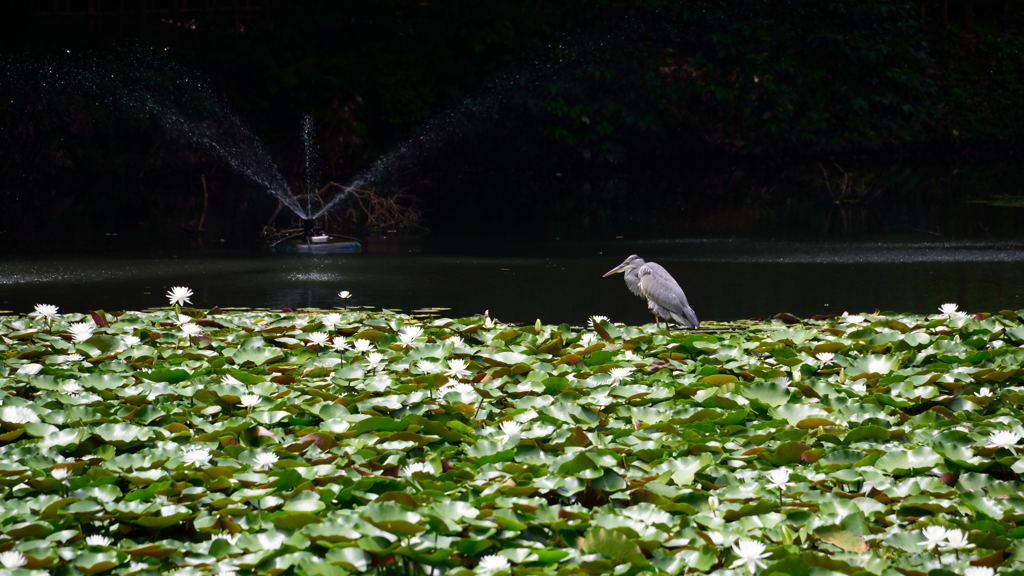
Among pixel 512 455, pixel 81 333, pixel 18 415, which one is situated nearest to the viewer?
pixel 512 455

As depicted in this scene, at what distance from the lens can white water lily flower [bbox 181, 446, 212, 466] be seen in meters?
3.05

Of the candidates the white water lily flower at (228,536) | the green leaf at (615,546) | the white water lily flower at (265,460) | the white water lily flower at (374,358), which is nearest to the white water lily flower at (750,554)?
the green leaf at (615,546)

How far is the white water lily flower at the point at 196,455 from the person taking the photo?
3.05 meters

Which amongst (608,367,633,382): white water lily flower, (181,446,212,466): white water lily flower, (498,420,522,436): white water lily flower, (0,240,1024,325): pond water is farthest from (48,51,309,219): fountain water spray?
(498,420,522,436): white water lily flower

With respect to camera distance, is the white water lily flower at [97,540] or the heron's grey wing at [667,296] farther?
the heron's grey wing at [667,296]

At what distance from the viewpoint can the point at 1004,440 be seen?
3027 mm

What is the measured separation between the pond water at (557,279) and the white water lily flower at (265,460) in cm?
402

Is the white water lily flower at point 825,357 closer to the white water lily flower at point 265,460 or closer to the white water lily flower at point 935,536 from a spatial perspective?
the white water lily flower at point 935,536

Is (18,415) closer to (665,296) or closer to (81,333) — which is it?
(81,333)

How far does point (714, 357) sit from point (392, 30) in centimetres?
2125

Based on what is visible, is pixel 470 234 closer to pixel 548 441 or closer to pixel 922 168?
pixel 548 441

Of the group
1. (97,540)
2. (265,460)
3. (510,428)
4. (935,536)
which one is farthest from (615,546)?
(97,540)

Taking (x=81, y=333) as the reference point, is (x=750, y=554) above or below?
below

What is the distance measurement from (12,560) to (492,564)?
3.11 feet
